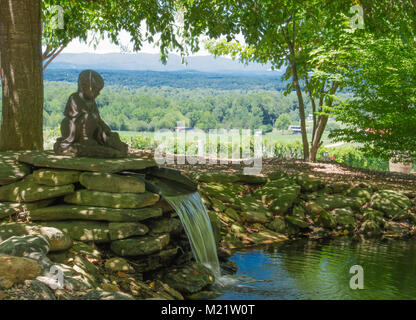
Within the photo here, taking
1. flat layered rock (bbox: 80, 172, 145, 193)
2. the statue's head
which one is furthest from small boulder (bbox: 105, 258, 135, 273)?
the statue's head

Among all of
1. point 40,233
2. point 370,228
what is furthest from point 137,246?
point 370,228

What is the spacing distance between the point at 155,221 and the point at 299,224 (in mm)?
4170

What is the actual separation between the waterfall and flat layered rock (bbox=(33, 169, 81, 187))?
1.48 meters

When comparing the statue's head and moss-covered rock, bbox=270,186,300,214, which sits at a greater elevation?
the statue's head

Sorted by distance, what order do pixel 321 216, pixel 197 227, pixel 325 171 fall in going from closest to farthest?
pixel 197 227 → pixel 321 216 → pixel 325 171

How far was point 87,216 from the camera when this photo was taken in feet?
20.0

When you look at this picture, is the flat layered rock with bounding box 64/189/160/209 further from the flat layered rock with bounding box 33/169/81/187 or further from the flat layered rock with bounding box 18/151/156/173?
the flat layered rock with bounding box 18/151/156/173

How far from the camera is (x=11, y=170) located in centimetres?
663

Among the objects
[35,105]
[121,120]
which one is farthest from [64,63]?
[35,105]

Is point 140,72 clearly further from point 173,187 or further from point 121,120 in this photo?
point 173,187

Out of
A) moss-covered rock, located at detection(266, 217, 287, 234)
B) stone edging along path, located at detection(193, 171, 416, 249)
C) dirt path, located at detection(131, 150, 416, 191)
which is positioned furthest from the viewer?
dirt path, located at detection(131, 150, 416, 191)

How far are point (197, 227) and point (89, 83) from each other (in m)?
2.93

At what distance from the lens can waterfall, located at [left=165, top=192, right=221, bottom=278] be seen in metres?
6.75

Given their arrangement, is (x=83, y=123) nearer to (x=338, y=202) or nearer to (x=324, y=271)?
(x=324, y=271)
